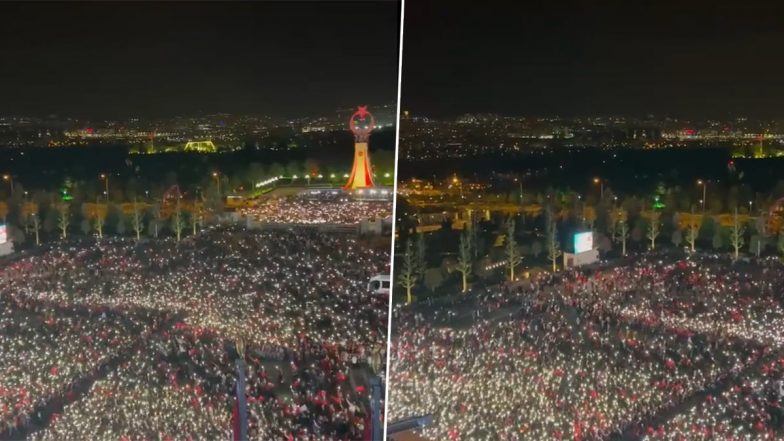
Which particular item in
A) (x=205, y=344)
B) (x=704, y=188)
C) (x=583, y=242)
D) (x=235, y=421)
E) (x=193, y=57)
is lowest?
(x=235, y=421)

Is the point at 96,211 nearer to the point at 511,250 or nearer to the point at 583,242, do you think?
the point at 511,250

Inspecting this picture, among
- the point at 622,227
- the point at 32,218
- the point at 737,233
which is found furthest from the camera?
the point at 32,218

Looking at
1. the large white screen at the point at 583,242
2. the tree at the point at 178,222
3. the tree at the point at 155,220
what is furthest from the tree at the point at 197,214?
the large white screen at the point at 583,242

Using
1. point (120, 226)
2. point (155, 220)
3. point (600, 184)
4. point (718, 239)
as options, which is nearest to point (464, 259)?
point (600, 184)

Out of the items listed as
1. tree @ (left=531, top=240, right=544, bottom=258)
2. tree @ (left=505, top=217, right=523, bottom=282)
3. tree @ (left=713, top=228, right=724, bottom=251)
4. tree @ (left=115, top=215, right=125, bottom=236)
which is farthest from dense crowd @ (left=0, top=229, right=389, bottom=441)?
tree @ (left=713, top=228, right=724, bottom=251)

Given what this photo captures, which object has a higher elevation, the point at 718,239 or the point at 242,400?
the point at 718,239

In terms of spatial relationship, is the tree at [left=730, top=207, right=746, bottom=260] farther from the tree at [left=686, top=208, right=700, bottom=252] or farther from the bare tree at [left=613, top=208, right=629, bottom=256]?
the bare tree at [left=613, top=208, right=629, bottom=256]
